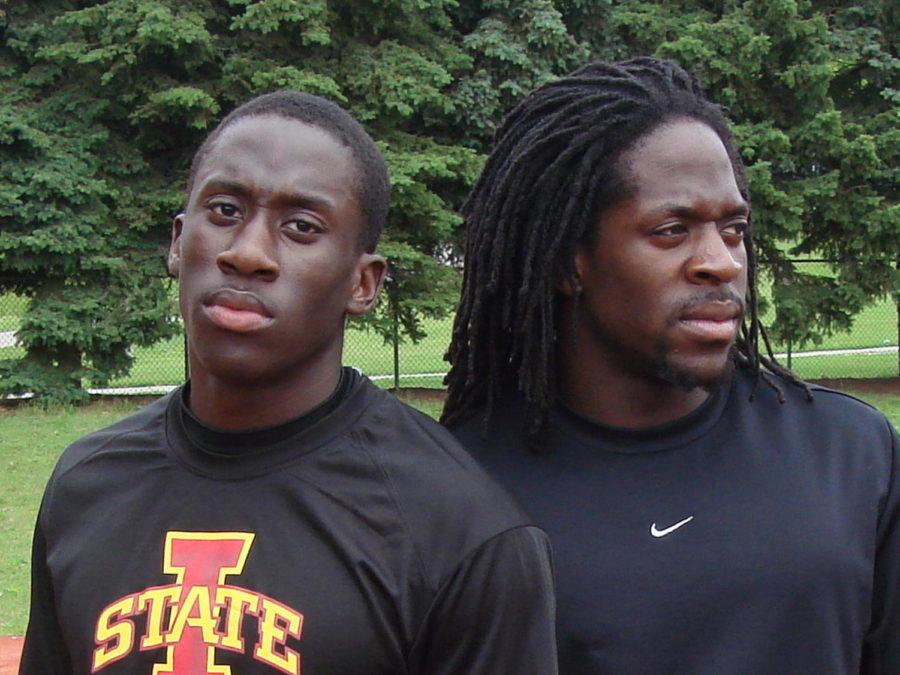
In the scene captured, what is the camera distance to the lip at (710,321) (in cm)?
225

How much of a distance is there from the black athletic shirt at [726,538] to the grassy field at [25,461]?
491 cm

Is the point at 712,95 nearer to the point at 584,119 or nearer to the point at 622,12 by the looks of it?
the point at 622,12

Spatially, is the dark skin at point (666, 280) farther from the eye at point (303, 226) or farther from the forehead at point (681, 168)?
the eye at point (303, 226)

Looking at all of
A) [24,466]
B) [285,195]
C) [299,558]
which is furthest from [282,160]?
[24,466]

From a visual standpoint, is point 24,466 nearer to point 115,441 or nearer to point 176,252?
point 115,441

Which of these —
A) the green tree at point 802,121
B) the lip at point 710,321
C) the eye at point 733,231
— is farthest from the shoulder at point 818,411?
the green tree at point 802,121

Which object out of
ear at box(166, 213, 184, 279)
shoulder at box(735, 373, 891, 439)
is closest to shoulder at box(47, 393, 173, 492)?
ear at box(166, 213, 184, 279)

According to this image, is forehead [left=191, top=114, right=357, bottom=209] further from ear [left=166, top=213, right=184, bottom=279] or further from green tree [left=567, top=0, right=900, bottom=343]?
green tree [left=567, top=0, right=900, bottom=343]

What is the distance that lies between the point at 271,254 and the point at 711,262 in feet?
2.69

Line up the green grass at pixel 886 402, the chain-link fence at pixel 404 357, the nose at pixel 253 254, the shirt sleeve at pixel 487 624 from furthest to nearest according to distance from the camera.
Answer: the chain-link fence at pixel 404 357
the green grass at pixel 886 402
the nose at pixel 253 254
the shirt sleeve at pixel 487 624

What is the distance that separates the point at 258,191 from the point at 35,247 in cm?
1319

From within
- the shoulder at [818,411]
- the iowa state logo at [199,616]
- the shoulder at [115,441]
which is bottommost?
the iowa state logo at [199,616]

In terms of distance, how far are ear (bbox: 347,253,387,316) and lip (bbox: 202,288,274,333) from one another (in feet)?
0.62

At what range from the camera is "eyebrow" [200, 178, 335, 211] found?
214 cm
